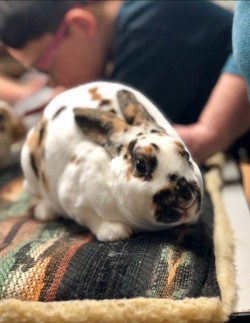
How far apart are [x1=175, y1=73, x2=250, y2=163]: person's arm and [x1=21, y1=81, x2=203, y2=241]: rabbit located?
22 centimetres

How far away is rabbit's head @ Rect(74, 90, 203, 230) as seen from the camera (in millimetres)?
600

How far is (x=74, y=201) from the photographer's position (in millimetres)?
708

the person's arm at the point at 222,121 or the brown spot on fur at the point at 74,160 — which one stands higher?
the brown spot on fur at the point at 74,160

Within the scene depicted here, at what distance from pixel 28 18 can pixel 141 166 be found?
23.0 inches

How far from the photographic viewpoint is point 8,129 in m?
1.14

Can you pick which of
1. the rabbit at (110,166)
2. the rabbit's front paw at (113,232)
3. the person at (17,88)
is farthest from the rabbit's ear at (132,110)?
the person at (17,88)

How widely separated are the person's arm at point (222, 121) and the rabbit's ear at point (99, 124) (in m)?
0.27

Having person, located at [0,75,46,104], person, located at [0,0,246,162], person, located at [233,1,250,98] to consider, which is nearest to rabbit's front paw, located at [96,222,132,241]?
person, located at [233,1,250,98]

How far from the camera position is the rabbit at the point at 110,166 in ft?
1.99

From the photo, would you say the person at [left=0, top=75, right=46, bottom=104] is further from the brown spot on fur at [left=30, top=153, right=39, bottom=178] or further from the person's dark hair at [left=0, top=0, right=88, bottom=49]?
the brown spot on fur at [left=30, top=153, right=39, bottom=178]

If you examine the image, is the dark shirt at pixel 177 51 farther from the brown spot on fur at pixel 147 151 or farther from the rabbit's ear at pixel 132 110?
the brown spot on fur at pixel 147 151

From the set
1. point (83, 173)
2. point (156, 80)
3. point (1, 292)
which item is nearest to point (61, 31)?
point (156, 80)

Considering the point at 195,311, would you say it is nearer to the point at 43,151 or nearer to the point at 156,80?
the point at 43,151

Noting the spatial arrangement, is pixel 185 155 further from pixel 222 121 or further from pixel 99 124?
pixel 222 121
